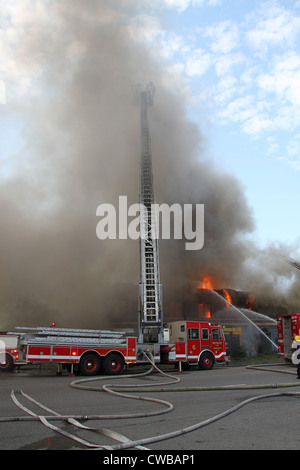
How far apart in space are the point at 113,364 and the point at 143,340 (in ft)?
8.00

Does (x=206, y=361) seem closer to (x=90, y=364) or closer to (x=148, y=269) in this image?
(x=148, y=269)

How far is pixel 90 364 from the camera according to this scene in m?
13.1

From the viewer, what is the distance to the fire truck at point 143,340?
12.8 metres

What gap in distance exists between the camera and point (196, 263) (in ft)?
91.0

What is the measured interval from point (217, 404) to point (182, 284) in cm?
1987

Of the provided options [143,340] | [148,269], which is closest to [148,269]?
[148,269]

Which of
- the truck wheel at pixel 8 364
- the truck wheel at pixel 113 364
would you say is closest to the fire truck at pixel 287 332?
the truck wheel at pixel 113 364

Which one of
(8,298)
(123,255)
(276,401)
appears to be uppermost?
(123,255)
